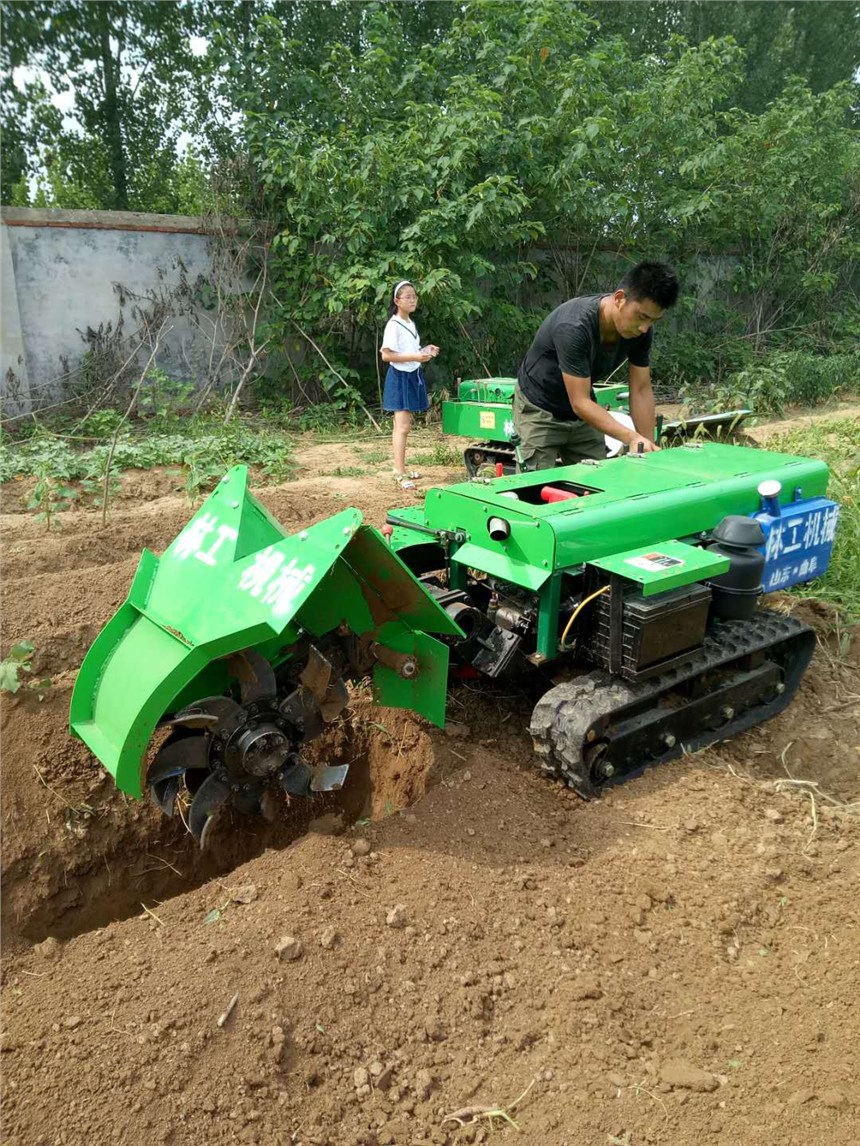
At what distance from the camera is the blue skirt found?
814 centimetres

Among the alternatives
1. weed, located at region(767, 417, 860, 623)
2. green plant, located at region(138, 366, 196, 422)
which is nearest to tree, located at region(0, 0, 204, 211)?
green plant, located at region(138, 366, 196, 422)

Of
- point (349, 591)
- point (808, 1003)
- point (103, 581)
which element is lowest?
point (808, 1003)

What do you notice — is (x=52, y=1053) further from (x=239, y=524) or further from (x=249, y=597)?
(x=239, y=524)

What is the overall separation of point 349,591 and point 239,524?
430mm

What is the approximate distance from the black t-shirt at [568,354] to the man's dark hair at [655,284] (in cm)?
24

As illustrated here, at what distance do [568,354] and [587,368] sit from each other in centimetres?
12

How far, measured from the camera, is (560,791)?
332 cm

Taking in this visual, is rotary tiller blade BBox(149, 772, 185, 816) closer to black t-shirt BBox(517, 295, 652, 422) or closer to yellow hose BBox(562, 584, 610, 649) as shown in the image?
yellow hose BBox(562, 584, 610, 649)

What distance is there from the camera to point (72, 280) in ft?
33.4

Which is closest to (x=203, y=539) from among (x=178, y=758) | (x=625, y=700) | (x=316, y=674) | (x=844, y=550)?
(x=316, y=674)

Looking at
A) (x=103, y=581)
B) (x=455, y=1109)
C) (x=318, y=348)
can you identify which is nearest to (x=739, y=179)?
(x=318, y=348)

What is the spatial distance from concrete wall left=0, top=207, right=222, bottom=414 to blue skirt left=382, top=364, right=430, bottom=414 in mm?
4177

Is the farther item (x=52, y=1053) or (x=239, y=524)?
(x=239, y=524)

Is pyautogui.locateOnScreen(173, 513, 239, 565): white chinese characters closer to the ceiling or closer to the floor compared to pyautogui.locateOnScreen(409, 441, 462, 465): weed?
closer to the ceiling
